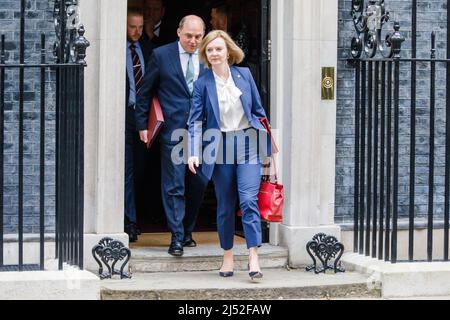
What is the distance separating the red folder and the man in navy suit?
1.5 inches

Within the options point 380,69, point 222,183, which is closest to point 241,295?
point 222,183

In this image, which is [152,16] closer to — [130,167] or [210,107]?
[130,167]

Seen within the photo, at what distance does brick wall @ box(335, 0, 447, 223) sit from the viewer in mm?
9844

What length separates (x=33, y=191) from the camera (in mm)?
9109

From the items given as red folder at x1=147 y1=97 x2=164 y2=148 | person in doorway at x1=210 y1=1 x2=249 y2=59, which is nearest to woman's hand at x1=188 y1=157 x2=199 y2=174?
red folder at x1=147 y1=97 x2=164 y2=148

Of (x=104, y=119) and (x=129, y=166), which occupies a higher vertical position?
(x=104, y=119)

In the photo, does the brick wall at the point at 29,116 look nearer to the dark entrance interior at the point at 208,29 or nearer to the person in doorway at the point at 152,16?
the dark entrance interior at the point at 208,29

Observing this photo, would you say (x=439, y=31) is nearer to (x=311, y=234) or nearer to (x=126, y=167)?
(x=311, y=234)

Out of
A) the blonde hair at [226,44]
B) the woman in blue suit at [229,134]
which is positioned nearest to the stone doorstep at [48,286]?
the woman in blue suit at [229,134]

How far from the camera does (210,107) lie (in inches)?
348

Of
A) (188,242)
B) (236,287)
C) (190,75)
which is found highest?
(190,75)

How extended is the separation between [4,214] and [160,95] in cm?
162

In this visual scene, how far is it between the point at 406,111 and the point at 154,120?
2.17 meters

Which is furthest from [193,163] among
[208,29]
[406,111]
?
[208,29]
